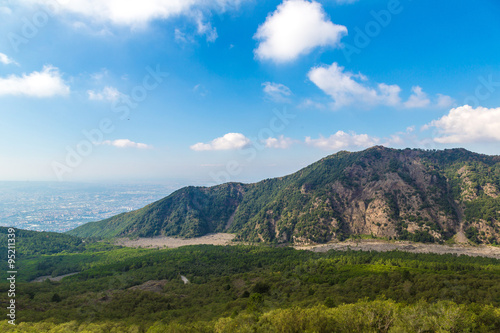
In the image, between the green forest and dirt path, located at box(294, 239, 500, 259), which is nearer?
the green forest

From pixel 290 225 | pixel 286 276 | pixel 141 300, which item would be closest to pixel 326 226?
pixel 290 225

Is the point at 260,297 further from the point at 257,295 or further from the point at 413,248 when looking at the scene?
the point at 413,248

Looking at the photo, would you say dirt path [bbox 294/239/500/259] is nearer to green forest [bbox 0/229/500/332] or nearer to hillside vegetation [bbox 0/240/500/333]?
hillside vegetation [bbox 0/240/500/333]

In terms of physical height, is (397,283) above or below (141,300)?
above

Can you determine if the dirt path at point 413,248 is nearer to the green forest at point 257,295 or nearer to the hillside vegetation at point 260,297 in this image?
the hillside vegetation at point 260,297

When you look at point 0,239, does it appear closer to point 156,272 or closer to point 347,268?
point 156,272

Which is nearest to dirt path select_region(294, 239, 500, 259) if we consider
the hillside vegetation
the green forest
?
the hillside vegetation
